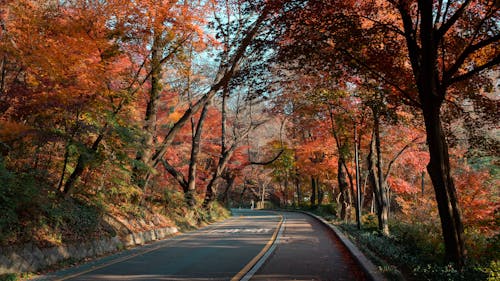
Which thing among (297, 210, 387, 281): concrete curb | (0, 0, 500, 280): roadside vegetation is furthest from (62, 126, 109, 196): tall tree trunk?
(297, 210, 387, 281): concrete curb

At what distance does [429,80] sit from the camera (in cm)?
752

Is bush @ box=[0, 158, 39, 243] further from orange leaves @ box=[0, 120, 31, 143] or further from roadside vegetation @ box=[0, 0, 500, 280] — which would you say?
orange leaves @ box=[0, 120, 31, 143]

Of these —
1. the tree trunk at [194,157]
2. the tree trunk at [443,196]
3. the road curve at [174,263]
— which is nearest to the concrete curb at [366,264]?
the tree trunk at [443,196]

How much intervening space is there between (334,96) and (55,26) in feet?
39.9

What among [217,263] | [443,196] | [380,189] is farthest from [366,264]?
[380,189]

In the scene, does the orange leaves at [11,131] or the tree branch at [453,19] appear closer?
the tree branch at [453,19]

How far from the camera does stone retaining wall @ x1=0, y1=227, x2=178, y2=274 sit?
24.8 ft

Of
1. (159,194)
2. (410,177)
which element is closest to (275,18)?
(159,194)

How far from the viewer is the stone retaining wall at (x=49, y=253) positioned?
24.8ft

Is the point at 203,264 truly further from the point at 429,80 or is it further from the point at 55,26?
the point at 55,26

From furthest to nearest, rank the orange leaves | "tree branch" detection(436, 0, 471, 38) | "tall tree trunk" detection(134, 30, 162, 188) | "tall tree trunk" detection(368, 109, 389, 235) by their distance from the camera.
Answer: "tall tree trunk" detection(368, 109, 389, 235), "tall tree trunk" detection(134, 30, 162, 188), the orange leaves, "tree branch" detection(436, 0, 471, 38)

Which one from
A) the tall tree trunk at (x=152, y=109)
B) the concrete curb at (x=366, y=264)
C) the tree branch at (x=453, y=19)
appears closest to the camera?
the concrete curb at (x=366, y=264)

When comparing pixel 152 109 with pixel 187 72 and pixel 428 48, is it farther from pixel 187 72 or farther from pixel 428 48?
pixel 428 48

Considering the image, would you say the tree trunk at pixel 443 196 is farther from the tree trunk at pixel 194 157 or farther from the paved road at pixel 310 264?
the tree trunk at pixel 194 157
